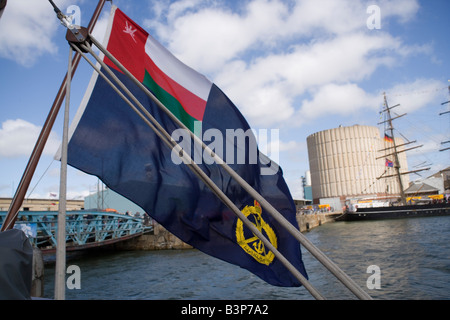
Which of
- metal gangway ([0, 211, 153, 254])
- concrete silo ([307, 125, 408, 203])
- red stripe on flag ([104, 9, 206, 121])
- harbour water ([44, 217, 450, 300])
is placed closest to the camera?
red stripe on flag ([104, 9, 206, 121])

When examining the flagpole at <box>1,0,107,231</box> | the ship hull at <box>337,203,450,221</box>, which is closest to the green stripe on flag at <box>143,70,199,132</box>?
the flagpole at <box>1,0,107,231</box>

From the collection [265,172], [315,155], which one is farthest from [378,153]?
[265,172]

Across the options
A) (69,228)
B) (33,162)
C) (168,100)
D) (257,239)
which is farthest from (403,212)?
(33,162)

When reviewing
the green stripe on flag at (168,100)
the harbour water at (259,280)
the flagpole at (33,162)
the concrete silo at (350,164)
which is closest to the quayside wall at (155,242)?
the harbour water at (259,280)

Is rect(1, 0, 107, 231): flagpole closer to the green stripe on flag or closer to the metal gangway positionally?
the green stripe on flag

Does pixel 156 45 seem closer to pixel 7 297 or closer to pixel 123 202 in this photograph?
pixel 7 297

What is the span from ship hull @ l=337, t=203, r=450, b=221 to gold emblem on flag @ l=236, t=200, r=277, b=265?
5204 cm

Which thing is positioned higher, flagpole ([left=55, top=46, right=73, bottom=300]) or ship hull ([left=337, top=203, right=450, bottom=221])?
flagpole ([left=55, top=46, right=73, bottom=300])

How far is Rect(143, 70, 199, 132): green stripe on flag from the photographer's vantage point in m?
4.87

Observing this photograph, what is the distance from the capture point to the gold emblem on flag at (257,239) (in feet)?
14.0

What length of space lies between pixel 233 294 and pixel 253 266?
702 cm

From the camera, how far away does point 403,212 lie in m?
50.8

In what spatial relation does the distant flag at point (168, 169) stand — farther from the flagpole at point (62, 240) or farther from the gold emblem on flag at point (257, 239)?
the flagpole at point (62, 240)

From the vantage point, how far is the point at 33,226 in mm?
20062
